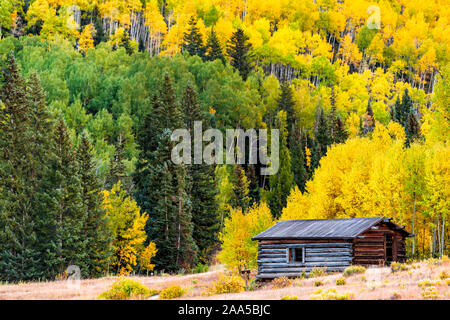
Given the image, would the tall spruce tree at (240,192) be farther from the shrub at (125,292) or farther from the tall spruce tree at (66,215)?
the shrub at (125,292)

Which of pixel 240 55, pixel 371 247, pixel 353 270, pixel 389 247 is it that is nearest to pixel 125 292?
pixel 353 270

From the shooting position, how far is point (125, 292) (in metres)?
30.4

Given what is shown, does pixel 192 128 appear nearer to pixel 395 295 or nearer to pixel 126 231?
pixel 126 231

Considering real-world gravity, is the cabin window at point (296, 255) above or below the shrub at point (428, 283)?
below

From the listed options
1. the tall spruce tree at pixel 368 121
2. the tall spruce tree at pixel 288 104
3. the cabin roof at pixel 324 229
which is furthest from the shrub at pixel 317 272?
the tall spruce tree at pixel 368 121

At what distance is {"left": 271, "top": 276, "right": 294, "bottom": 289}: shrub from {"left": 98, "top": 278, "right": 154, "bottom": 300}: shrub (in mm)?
8206

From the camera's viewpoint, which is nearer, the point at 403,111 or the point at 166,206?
the point at 166,206

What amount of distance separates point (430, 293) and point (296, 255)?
60.5 feet

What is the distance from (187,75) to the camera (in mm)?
98938

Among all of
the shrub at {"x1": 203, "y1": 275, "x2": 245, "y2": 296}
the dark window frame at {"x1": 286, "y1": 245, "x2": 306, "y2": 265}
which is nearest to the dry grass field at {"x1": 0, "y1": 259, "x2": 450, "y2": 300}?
the shrub at {"x1": 203, "y1": 275, "x2": 245, "y2": 296}

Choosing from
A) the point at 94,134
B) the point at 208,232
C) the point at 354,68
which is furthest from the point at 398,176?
the point at 354,68

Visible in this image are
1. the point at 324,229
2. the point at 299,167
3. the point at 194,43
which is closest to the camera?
the point at 324,229

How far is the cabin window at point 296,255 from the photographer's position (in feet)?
133
